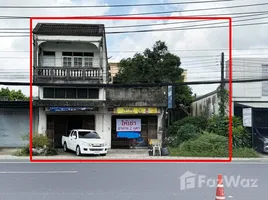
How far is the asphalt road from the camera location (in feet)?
25.5

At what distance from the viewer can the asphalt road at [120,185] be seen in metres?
7.79

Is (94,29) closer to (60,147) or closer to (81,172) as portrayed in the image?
(60,147)

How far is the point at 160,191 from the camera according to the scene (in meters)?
8.32

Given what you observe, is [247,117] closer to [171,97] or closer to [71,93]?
[171,97]

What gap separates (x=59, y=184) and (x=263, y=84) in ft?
59.3

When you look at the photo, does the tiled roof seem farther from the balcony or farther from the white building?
the white building

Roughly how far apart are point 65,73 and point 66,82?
633 mm

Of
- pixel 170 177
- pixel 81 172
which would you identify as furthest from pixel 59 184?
pixel 170 177

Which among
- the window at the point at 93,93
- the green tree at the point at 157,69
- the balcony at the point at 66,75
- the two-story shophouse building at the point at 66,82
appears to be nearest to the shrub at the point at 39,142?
the two-story shophouse building at the point at 66,82

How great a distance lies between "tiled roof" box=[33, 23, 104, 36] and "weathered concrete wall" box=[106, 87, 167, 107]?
13.5ft

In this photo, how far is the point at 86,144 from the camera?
18.2 metres

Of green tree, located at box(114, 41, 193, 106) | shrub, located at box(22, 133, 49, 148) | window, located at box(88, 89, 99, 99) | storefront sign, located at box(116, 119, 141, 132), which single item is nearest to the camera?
shrub, located at box(22, 133, 49, 148)

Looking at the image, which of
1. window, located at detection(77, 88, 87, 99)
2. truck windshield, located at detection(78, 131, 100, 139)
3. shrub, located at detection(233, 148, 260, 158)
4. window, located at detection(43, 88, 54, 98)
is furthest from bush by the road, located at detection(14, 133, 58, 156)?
shrub, located at detection(233, 148, 260, 158)

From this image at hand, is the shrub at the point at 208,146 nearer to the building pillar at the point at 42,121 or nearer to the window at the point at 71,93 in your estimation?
the window at the point at 71,93
